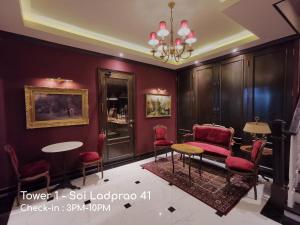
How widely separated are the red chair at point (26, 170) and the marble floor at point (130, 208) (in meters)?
0.42

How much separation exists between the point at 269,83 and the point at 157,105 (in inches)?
121

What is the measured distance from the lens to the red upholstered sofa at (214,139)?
147 inches

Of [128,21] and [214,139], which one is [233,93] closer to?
[214,139]

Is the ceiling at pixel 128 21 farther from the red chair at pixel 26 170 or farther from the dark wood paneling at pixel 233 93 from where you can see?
the red chair at pixel 26 170

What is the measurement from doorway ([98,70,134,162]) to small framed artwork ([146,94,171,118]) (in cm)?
65

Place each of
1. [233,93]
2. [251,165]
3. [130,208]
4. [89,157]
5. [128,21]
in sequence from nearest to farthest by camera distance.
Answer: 1. [130,208]
2. [251,165]
3. [128,21]
4. [89,157]
5. [233,93]

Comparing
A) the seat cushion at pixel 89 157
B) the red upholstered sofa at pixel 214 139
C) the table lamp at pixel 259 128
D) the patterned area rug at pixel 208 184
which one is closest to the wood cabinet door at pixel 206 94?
the red upholstered sofa at pixel 214 139

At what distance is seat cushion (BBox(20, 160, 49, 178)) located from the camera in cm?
257

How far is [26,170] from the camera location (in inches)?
103

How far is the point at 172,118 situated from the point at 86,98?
10.6 feet

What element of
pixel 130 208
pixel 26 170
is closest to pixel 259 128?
pixel 130 208

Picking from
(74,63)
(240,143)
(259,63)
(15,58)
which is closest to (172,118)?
(240,143)

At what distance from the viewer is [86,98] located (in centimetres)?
360

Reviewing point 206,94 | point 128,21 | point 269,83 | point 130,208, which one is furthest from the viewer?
point 206,94
